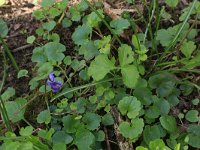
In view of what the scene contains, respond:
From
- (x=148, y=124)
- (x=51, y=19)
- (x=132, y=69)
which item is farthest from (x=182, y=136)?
(x=51, y=19)

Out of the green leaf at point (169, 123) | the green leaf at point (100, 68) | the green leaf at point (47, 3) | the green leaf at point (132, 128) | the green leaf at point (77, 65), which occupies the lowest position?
the green leaf at point (169, 123)

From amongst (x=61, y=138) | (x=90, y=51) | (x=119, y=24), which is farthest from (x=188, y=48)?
(x=61, y=138)

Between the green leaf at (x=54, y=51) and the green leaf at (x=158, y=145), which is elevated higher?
the green leaf at (x=54, y=51)

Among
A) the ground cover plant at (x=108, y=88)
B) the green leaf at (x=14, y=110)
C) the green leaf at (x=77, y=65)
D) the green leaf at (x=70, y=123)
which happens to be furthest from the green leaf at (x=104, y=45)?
the green leaf at (x=14, y=110)

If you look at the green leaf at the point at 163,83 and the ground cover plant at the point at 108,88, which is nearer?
the ground cover plant at the point at 108,88

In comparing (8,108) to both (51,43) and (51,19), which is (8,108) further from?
(51,19)

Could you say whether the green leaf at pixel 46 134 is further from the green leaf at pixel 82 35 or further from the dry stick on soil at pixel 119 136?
the green leaf at pixel 82 35

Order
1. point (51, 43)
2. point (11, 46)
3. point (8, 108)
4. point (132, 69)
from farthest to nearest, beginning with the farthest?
point (11, 46), point (51, 43), point (8, 108), point (132, 69)

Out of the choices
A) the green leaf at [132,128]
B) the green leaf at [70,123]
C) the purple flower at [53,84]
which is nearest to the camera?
the green leaf at [132,128]
